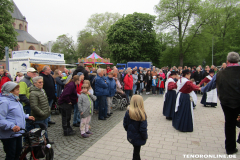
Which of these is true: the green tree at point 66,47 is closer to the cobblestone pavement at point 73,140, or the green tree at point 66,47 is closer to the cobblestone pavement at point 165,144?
the cobblestone pavement at point 73,140

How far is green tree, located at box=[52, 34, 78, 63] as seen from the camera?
1961 inches

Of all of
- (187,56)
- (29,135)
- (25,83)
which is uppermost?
(187,56)

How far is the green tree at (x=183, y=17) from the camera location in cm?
2769

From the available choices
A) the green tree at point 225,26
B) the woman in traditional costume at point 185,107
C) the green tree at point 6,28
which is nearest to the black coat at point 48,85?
the woman in traditional costume at point 185,107

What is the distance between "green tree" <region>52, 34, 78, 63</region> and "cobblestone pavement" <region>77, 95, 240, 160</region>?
1851 inches

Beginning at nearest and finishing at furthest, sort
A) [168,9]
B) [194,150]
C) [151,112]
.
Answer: [194,150] < [151,112] < [168,9]

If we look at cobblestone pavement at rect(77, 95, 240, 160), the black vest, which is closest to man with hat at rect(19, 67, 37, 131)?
cobblestone pavement at rect(77, 95, 240, 160)

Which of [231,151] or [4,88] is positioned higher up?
[4,88]

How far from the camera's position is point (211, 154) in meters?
3.75

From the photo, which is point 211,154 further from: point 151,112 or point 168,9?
point 168,9

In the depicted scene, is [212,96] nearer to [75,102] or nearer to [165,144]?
[165,144]

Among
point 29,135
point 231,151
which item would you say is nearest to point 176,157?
point 231,151

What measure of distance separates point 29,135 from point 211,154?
372cm

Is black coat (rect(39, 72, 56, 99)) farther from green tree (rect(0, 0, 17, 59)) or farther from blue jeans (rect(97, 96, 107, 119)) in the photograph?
green tree (rect(0, 0, 17, 59))
